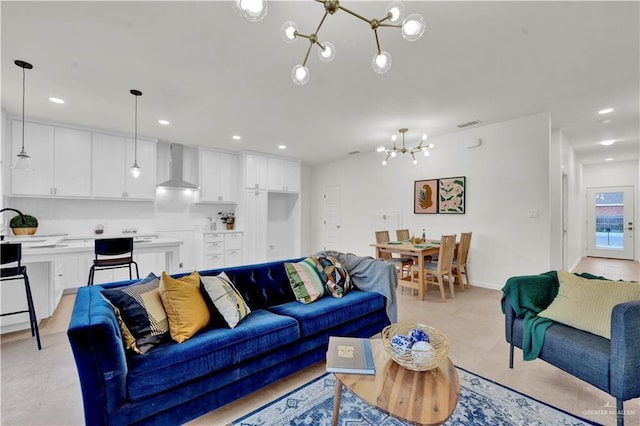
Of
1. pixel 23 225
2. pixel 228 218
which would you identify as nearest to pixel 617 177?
pixel 228 218

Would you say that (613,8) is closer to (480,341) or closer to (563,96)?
(563,96)

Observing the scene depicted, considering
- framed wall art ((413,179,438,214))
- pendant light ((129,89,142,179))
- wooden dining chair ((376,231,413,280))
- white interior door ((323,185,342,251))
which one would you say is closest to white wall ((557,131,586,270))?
framed wall art ((413,179,438,214))

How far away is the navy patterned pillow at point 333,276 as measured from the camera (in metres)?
2.59

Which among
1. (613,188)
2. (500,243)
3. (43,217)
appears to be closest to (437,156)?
(500,243)

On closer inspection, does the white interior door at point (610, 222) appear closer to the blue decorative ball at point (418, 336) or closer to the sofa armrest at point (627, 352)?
the sofa armrest at point (627, 352)

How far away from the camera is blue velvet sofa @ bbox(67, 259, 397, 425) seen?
1298 millimetres

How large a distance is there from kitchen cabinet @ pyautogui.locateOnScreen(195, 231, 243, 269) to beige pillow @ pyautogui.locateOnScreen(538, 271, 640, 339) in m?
5.12

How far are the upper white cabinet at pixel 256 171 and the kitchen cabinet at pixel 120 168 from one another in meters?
1.75

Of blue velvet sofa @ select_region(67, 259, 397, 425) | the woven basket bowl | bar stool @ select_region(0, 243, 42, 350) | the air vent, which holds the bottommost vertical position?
blue velvet sofa @ select_region(67, 259, 397, 425)

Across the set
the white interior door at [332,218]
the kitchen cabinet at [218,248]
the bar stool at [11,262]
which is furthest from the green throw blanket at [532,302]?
the white interior door at [332,218]

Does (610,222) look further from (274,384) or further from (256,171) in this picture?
(274,384)

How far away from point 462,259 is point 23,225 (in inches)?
247

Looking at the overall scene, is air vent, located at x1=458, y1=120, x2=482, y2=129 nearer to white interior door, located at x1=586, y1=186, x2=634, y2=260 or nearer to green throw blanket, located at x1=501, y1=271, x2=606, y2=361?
green throw blanket, located at x1=501, y1=271, x2=606, y2=361

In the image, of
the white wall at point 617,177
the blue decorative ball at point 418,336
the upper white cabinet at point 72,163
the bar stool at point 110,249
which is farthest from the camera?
the white wall at point 617,177
